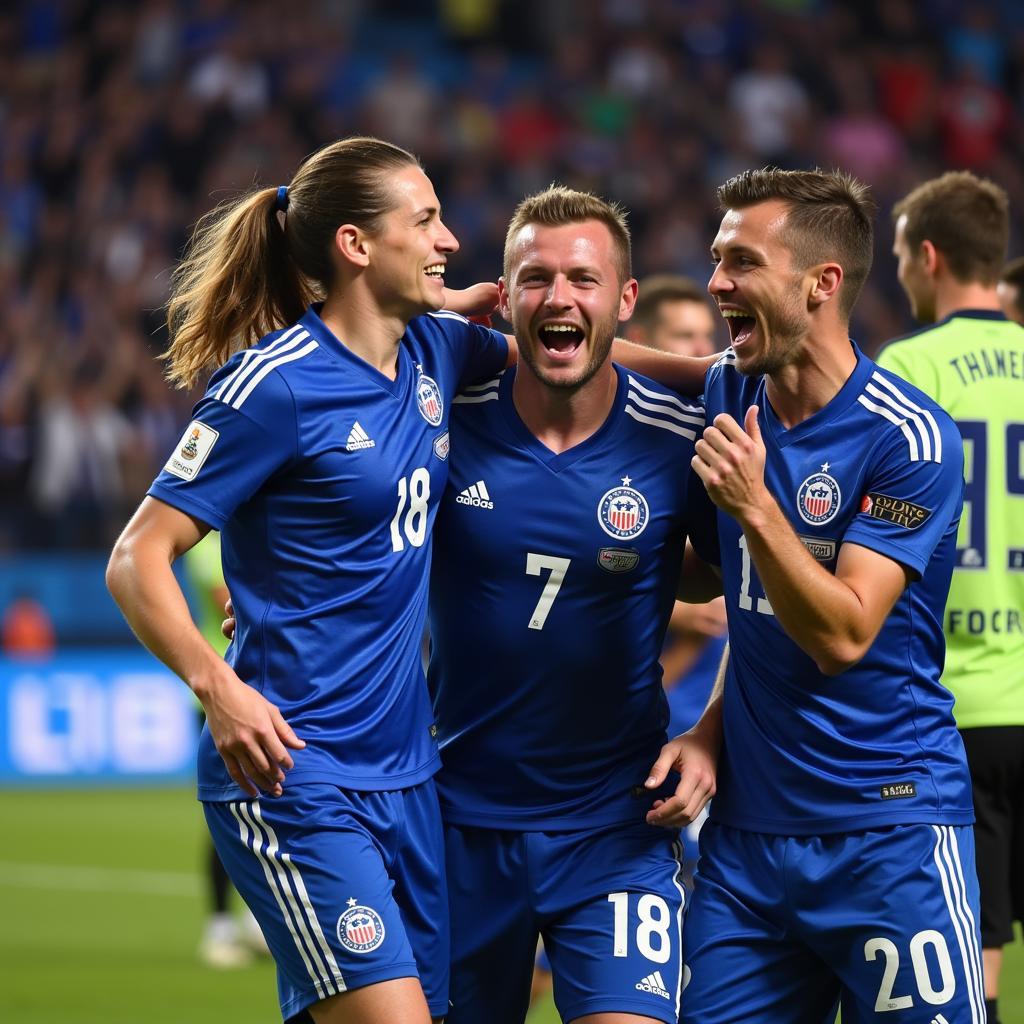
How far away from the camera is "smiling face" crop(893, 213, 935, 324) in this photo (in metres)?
5.59

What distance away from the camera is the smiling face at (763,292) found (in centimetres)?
400

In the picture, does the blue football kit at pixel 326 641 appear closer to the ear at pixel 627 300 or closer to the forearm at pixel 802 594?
the ear at pixel 627 300

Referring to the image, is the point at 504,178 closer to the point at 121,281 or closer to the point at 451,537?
the point at 121,281

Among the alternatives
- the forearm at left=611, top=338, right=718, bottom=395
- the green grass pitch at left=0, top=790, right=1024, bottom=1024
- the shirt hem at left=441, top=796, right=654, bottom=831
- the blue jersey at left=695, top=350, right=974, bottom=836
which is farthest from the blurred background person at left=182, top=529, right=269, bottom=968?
the blue jersey at left=695, top=350, right=974, bottom=836

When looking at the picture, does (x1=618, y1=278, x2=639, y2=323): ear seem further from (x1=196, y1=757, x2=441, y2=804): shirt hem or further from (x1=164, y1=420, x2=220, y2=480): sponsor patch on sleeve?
(x1=196, y1=757, x2=441, y2=804): shirt hem

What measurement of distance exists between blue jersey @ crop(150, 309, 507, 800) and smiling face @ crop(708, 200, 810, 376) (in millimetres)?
793

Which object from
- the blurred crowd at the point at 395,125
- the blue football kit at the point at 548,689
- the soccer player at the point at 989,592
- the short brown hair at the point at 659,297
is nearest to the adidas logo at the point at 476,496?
the blue football kit at the point at 548,689

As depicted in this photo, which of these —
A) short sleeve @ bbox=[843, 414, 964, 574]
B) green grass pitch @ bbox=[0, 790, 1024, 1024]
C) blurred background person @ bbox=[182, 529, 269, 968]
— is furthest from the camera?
blurred background person @ bbox=[182, 529, 269, 968]

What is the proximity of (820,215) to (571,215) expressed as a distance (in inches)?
23.6

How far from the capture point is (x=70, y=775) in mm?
14492

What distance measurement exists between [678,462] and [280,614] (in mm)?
1038

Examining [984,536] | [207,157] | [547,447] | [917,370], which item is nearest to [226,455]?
[547,447]

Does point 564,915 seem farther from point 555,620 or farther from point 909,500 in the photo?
point 909,500

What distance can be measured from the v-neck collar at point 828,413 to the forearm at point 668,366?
1.53ft
